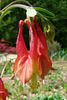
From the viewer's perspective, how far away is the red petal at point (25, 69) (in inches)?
20.2

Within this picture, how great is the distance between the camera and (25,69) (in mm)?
522

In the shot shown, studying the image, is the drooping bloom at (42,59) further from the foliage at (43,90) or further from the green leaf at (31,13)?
the foliage at (43,90)

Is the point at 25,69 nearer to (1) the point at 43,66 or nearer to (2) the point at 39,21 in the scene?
(1) the point at 43,66

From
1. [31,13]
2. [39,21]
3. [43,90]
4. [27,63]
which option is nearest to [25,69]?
[27,63]

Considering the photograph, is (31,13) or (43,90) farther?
(43,90)

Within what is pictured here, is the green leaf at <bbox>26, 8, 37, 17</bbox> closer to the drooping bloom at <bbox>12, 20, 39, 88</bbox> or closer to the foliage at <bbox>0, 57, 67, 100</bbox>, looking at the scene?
the drooping bloom at <bbox>12, 20, 39, 88</bbox>

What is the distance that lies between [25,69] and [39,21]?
19.2 feet

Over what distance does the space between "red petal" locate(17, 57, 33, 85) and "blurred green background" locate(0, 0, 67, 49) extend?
5435 millimetres

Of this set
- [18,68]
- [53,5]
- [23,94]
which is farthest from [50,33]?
[53,5]

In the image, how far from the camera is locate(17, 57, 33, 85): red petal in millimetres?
514

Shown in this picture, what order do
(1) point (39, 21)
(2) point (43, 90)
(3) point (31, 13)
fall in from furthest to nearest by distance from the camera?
(1) point (39, 21) → (2) point (43, 90) → (3) point (31, 13)

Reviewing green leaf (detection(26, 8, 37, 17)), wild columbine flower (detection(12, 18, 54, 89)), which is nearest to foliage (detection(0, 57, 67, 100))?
wild columbine flower (detection(12, 18, 54, 89))

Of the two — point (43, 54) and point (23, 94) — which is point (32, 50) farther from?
point (23, 94)

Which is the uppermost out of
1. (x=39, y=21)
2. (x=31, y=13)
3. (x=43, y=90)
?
(x=31, y=13)
